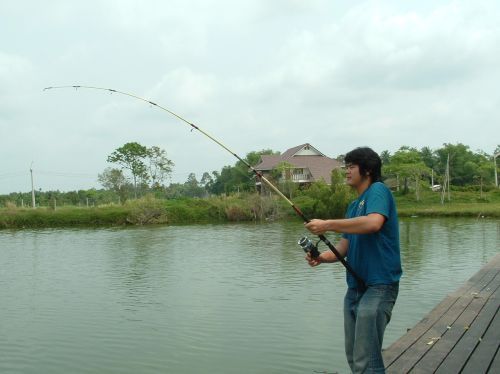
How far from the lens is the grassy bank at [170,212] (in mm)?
36000

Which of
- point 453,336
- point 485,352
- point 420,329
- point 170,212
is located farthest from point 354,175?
point 170,212

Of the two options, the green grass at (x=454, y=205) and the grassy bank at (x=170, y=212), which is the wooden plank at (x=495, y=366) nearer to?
the green grass at (x=454, y=205)

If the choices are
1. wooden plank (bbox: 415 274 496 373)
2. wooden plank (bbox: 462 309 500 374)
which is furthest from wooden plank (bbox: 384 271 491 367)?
wooden plank (bbox: 462 309 500 374)

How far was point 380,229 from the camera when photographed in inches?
125

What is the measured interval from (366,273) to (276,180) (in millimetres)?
44942

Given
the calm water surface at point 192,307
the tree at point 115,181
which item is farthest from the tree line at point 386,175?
the calm water surface at point 192,307

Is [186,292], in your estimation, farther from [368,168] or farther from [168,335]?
[368,168]

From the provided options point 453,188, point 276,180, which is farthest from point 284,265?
point 453,188

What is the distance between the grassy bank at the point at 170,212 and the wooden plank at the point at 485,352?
29970 mm

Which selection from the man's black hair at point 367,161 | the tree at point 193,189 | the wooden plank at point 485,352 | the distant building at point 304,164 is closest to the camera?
the man's black hair at point 367,161

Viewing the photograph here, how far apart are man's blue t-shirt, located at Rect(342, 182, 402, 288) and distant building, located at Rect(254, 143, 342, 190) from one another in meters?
46.7

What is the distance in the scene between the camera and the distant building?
174 ft

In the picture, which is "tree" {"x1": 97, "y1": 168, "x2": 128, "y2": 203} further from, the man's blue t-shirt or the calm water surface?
the man's blue t-shirt

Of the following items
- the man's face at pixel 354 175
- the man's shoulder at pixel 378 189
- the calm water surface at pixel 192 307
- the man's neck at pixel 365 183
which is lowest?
the calm water surface at pixel 192 307
